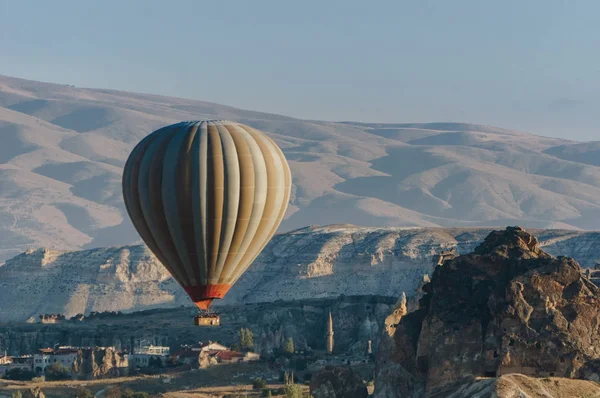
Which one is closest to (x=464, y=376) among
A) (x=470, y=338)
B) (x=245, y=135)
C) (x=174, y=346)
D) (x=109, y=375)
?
(x=470, y=338)

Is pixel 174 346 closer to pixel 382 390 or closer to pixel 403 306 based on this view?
pixel 403 306

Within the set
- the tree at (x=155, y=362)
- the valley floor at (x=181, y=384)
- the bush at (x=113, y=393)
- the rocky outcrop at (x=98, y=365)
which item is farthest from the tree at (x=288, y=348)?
the bush at (x=113, y=393)

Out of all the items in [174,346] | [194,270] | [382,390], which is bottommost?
[174,346]

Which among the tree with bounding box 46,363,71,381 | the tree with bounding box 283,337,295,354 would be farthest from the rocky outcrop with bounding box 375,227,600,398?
the tree with bounding box 283,337,295,354

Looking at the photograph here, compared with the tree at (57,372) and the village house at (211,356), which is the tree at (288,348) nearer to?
the village house at (211,356)

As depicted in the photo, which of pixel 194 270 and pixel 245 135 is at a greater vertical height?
pixel 245 135

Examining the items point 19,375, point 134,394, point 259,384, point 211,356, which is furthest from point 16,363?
point 134,394
